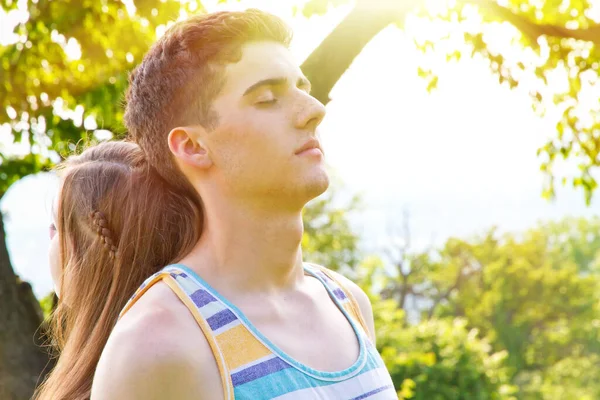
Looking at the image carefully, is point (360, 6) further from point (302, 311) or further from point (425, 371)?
point (425, 371)

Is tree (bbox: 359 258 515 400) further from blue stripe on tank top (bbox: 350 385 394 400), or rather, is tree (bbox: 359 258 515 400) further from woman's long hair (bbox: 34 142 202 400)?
blue stripe on tank top (bbox: 350 385 394 400)

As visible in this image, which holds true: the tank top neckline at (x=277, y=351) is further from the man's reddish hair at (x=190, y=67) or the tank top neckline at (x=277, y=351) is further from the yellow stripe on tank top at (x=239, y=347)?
the man's reddish hair at (x=190, y=67)

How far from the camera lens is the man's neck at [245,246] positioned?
5.50 ft

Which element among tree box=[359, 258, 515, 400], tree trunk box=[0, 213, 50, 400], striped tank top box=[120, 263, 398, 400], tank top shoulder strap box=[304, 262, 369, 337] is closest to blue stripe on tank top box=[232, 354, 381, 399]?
striped tank top box=[120, 263, 398, 400]

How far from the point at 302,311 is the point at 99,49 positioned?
406 cm

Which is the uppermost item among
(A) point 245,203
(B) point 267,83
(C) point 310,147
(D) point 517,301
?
(B) point 267,83

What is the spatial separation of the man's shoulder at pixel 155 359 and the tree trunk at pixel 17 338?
7.37 ft

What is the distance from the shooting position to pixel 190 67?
171 centimetres

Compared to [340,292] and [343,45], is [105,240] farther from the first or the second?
[343,45]

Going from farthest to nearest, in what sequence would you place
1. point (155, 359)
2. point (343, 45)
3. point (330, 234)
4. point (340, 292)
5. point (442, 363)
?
point (330, 234) → point (442, 363) → point (343, 45) → point (340, 292) → point (155, 359)

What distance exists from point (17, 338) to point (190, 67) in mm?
Answer: 2442

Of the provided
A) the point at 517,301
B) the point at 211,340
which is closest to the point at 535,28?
the point at 211,340

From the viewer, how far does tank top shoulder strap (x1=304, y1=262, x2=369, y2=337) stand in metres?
1.92

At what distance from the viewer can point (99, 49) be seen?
17.5ft
